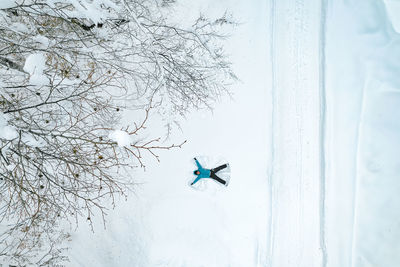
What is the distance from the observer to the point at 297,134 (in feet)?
16.6

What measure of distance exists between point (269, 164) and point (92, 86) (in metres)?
3.11

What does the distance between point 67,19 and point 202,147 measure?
2751 mm

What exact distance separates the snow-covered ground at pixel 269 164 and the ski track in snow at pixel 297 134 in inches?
0.7

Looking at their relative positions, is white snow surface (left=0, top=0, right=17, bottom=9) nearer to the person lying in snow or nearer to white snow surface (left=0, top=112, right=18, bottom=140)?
white snow surface (left=0, top=112, right=18, bottom=140)

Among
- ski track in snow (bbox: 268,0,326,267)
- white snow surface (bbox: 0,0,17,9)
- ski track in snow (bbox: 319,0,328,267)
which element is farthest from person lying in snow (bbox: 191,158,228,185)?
white snow surface (bbox: 0,0,17,9)

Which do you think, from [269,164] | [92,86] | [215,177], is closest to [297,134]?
[269,164]

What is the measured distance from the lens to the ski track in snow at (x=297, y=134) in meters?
5.04

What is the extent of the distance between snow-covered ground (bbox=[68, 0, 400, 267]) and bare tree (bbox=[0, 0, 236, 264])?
1.33ft

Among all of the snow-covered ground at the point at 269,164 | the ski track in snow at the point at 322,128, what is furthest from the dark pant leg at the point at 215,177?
the ski track in snow at the point at 322,128

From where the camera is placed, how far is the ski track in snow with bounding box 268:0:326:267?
16.5ft

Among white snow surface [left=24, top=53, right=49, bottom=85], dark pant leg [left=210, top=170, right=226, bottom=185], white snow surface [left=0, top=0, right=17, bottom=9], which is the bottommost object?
white snow surface [left=24, top=53, right=49, bottom=85]

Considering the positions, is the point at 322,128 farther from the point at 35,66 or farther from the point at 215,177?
the point at 35,66

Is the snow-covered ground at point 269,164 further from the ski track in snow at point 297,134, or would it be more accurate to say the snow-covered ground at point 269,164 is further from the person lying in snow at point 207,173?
the person lying in snow at point 207,173

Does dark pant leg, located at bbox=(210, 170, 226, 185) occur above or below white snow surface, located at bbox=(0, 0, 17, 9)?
below
